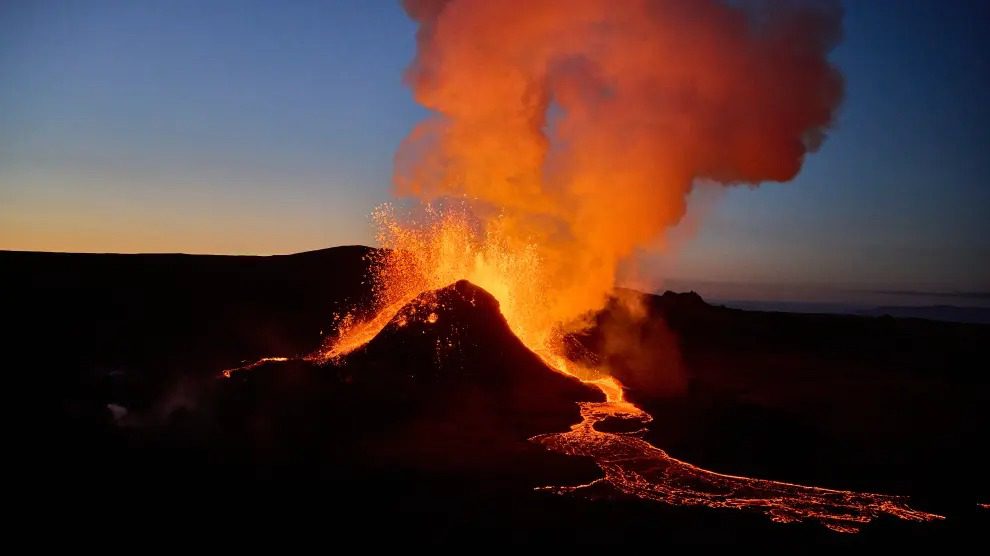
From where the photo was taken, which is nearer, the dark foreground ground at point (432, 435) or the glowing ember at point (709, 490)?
the dark foreground ground at point (432, 435)

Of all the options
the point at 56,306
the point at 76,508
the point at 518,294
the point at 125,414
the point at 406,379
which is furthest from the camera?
the point at 56,306

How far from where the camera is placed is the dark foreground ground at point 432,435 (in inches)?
468

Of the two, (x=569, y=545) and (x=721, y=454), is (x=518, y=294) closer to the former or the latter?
(x=721, y=454)

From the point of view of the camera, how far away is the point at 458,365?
21.8 metres

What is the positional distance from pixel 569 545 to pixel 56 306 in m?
41.3

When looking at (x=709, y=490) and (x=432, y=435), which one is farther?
(x=432, y=435)

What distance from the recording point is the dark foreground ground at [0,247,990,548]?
1190 centimetres

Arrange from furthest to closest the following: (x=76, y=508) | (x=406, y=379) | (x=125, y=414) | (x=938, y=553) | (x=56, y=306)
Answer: (x=56, y=306) → (x=406, y=379) → (x=125, y=414) → (x=76, y=508) → (x=938, y=553)

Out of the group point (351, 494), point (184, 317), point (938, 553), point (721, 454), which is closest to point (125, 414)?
point (351, 494)

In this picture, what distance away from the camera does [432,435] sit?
18094 millimetres

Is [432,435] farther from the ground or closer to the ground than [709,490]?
farther from the ground

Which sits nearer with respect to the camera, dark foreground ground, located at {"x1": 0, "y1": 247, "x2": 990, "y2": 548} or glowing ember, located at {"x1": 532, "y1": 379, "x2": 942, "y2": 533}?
dark foreground ground, located at {"x1": 0, "y1": 247, "x2": 990, "y2": 548}

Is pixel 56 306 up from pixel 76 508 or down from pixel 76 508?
up

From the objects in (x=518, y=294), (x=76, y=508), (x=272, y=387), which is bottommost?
(x=76, y=508)
